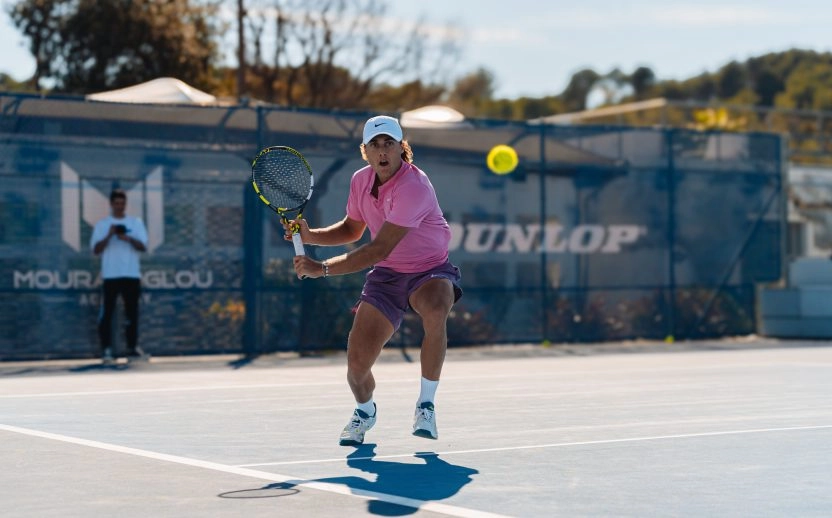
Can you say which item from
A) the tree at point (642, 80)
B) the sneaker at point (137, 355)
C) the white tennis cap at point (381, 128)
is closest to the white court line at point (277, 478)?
→ the white tennis cap at point (381, 128)

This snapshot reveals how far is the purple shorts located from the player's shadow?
91 centimetres

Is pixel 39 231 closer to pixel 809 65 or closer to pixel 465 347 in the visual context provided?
pixel 465 347

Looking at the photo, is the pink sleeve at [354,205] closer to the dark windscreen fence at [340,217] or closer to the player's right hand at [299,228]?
the player's right hand at [299,228]

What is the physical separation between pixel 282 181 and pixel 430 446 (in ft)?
5.80

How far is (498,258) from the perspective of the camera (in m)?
18.7

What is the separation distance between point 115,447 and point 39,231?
804cm

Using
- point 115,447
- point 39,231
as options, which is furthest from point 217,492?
point 39,231

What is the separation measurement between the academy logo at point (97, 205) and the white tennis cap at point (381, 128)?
854 cm

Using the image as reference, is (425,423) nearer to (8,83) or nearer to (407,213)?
(407,213)

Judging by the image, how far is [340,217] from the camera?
17547mm

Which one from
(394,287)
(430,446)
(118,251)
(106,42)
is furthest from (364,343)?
(106,42)

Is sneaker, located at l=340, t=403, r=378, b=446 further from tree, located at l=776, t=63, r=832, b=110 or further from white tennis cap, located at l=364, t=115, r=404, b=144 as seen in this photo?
tree, located at l=776, t=63, r=832, b=110

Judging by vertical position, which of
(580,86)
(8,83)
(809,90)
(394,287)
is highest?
(580,86)

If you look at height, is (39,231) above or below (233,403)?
above
